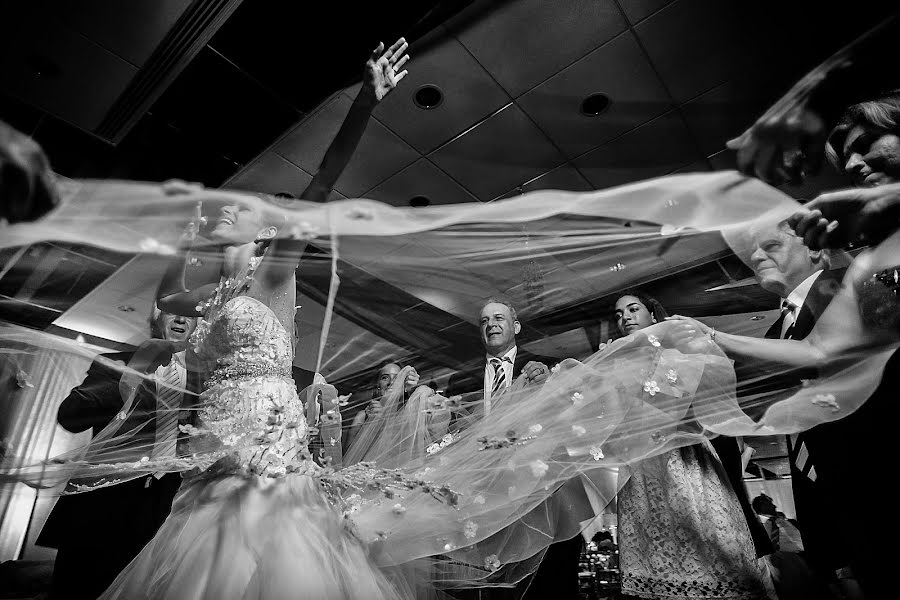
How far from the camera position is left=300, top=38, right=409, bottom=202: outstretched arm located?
4.38 feet

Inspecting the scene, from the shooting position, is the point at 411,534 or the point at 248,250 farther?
the point at 248,250

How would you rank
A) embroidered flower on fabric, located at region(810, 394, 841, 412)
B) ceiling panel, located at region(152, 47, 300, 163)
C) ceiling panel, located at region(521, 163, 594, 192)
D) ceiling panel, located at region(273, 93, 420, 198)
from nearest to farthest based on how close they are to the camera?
embroidered flower on fabric, located at region(810, 394, 841, 412) < ceiling panel, located at region(152, 47, 300, 163) < ceiling panel, located at region(273, 93, 420, 198) < ceiling panel, located at region(521, 163, 594, 192)

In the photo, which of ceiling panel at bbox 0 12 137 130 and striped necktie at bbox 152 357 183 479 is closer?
Result: striped necktie at bbox 152 357 183 479

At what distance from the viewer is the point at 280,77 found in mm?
2809

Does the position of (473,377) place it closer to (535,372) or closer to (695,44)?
(535,372)

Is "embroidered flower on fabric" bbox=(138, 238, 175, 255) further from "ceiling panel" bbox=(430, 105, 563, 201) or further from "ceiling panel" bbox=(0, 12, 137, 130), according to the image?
"ceiling panel" bbox=(430, 105, 563, 201)

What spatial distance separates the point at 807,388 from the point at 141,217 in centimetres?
164

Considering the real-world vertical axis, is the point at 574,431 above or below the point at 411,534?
above

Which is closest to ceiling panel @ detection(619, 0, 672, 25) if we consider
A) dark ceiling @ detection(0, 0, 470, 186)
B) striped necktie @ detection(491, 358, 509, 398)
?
dark ceiling @ detection(0, 0, 470, 186)

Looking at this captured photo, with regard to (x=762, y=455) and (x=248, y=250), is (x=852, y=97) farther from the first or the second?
(x=762, y=455)

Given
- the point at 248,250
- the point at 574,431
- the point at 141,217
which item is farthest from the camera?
the point at 248,250

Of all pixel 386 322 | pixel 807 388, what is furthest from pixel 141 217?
pixel 807 388

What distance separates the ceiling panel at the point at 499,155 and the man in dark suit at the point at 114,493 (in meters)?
2.43

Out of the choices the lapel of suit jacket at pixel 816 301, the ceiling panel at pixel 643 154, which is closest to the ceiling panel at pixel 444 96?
the ceiling panel at pixel 643 154
